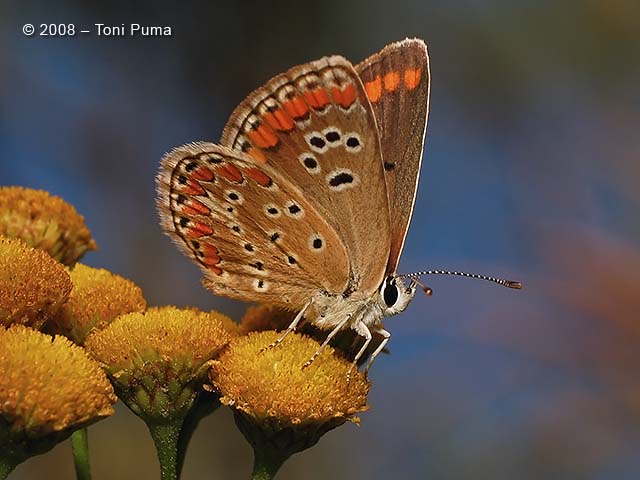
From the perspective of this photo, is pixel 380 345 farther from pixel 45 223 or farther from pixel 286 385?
pixel 45 223

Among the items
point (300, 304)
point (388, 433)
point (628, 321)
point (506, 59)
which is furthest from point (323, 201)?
point (506, 59)

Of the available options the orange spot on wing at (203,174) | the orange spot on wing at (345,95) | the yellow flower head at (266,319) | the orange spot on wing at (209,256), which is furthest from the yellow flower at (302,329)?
the orange spot on wing at (345,95)

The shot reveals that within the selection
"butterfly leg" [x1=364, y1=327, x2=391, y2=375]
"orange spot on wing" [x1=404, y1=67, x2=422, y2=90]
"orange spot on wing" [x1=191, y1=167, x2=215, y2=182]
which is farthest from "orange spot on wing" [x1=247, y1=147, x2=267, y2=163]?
"butterfly leg" [x1=364, y1=327, x2=391, y2=375]

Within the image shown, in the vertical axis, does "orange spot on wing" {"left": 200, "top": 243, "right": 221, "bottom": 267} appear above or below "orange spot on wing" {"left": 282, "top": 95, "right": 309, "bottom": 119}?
below

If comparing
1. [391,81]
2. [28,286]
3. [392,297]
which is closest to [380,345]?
[392,297]

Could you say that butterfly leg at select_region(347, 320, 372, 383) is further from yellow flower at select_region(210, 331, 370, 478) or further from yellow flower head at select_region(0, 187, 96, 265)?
yellow flower head at select_region(0, 187, 96, 265)

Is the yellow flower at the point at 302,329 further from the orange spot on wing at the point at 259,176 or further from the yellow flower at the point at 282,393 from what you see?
the orange spot on wing at the point at 259,176
